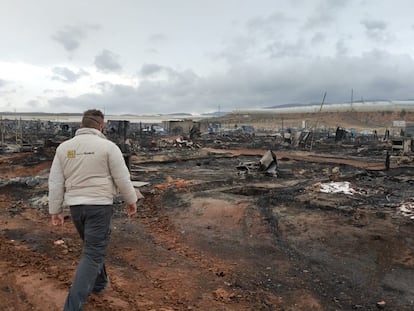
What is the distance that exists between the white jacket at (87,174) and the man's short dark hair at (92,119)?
122mm

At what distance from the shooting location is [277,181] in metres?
13.8

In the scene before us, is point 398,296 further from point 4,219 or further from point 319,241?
point 4,219

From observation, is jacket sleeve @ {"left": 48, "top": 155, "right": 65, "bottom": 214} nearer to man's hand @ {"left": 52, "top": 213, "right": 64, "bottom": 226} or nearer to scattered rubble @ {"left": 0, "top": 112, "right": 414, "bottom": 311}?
man's hand @ {"left": 52, "top": 213, "right": 64, "bottom": 226}

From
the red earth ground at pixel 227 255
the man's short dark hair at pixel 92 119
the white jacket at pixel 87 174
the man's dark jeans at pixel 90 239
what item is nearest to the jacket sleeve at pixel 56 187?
the white jacket at pixel 87 174

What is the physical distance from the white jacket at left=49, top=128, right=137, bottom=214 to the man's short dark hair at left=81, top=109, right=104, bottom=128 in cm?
12

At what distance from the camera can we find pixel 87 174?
3734mm

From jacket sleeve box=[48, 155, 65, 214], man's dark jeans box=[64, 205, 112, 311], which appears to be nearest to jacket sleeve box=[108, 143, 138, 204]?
man's dark jeans box=[64, 205, 112, 311]

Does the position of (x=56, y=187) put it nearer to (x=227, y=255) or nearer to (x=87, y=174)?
(x=87, y=174)

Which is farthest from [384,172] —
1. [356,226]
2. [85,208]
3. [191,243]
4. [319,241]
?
[85,208]

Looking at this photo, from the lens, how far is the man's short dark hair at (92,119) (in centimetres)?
395

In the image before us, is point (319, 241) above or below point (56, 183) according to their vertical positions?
below

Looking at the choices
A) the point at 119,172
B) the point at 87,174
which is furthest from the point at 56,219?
the point at 119,172

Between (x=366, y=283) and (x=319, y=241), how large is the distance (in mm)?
1771

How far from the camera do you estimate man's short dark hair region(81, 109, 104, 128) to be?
3953 mm
